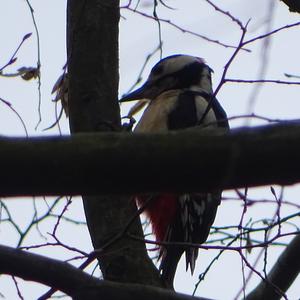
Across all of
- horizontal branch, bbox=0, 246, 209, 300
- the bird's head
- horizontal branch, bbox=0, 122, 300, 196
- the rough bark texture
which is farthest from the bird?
horizontal branch, bbox=0, 122, 300, 196

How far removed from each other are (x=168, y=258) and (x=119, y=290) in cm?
202

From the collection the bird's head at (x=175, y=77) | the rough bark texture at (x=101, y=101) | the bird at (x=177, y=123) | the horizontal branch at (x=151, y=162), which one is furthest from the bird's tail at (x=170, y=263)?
the horizontal branch at (x=151, y=162)

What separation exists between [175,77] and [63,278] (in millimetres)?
3642

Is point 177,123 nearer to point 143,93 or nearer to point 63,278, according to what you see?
point 143,93

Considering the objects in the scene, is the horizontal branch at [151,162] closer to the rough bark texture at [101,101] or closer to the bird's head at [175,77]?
the rough bark texture at [101,101]

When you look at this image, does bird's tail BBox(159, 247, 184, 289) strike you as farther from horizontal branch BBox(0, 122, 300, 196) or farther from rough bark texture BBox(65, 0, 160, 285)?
horizontal branch BBox(0, 122, 300, 196)

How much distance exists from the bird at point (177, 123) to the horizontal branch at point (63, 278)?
198 cm

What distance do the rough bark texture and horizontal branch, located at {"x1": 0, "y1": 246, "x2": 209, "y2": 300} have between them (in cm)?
103

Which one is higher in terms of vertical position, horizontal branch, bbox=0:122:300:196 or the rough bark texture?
the rough bark texture

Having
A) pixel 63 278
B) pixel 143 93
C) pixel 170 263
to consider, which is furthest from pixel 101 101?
pixel 143 93

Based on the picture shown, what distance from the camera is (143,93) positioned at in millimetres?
5562

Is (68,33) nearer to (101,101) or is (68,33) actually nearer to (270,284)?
(101,101)

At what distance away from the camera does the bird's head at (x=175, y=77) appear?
5645mm

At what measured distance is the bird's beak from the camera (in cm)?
545
